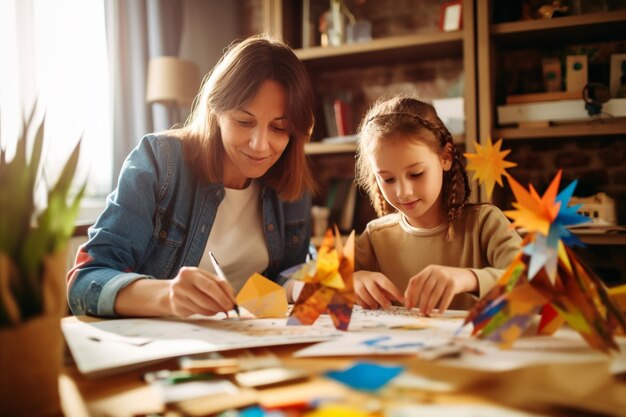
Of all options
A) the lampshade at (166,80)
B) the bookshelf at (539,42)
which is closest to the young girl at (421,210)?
the bookshelf at (539,42)

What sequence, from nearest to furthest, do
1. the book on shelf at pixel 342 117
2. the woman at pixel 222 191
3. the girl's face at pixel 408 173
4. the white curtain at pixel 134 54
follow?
the woman at pixel 222 191
the girl's face at pixel 408 173
the white curtain at pixel 134 54
the book on shelf at pixel 342 117

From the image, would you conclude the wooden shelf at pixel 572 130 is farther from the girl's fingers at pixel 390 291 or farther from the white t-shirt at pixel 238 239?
the girl's fingers at pixel 390 291

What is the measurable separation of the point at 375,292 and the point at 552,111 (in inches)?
69.1

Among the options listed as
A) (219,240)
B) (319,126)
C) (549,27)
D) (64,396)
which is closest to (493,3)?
(549,27)

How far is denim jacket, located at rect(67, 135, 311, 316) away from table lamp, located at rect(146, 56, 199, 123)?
1.41m

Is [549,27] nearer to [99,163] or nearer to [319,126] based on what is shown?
[319,126]

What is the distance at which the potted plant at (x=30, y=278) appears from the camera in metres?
0.46

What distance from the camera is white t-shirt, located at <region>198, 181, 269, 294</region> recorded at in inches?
56.4

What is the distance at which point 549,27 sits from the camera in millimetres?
→ 2305

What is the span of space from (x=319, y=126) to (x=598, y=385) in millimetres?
2565

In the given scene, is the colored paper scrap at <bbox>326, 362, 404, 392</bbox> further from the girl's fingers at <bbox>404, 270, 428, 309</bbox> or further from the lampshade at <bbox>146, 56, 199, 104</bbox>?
the lampshade at <bbox>146, 56, 199, 104</bbox>

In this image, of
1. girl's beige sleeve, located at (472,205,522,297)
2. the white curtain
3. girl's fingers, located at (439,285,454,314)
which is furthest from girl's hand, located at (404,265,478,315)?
the white curtain

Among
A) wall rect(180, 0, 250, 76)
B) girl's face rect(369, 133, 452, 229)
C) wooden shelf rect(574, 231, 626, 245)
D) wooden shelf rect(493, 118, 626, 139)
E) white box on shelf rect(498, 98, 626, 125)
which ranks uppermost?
wall rect(180, 0, 250, 76)

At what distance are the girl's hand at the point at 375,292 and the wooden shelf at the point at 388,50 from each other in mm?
1802
